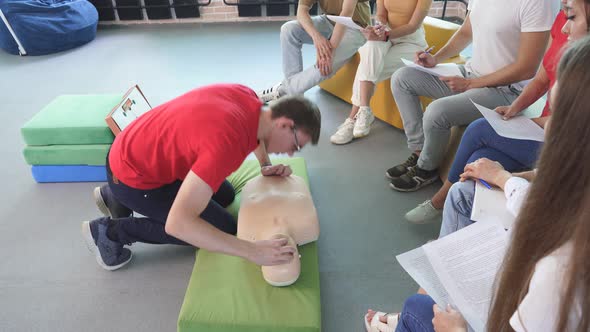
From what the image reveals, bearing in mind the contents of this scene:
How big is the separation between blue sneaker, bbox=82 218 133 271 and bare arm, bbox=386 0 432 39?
1.96 meters

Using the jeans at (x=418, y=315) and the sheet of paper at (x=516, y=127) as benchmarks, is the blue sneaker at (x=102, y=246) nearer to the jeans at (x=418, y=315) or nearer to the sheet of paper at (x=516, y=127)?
the jeans at (x=418, y=315)

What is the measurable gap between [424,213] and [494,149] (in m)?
0.45

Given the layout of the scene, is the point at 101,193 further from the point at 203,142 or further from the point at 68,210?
the point at 203,142

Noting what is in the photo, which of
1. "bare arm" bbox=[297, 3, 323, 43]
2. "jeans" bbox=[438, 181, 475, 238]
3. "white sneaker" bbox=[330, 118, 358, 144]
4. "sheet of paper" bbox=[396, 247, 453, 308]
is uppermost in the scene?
"bare arm" bbox=[297, 3, 323, 43]

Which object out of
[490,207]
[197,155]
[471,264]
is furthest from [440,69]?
[197,155]

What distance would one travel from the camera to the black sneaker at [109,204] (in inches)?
73.0

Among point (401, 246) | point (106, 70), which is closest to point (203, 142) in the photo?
point (401, 246)

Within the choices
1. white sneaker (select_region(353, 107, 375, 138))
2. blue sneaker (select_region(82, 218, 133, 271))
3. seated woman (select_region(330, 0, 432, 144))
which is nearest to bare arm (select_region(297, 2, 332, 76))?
seated woman (select_region(330, 0, 432, 144))

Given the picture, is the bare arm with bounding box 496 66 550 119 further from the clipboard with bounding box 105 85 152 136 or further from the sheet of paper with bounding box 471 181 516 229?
the clipboard with bounding box 105 85 152 136

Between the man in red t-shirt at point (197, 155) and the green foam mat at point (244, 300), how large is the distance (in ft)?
0.50

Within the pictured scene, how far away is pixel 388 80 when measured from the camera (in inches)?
104

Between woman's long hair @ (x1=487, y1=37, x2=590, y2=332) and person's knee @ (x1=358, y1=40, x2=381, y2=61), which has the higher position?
woman's long hair @ (x1=487, y1=37, x2=590, y2=332)

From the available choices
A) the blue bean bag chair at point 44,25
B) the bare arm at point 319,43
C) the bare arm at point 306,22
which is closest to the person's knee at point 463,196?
the bare arm at point 319,43

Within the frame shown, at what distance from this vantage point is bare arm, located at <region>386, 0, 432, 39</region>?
240 centimetres
